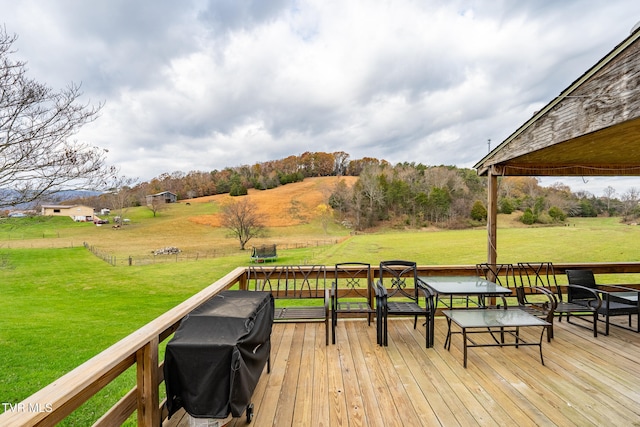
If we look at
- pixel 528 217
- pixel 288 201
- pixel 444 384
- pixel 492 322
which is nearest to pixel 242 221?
pixel 288 201

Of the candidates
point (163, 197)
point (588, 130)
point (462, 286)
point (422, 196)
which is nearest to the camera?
point (588, 130)

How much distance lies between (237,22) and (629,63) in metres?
6.94

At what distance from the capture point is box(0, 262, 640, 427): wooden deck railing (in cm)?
93

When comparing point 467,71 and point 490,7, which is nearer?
point 490,7

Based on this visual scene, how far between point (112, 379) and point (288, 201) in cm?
4260

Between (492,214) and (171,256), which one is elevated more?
(492,214)

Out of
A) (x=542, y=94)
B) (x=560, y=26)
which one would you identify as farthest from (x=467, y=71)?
(x=560, y=26)

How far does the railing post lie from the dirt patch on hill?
2779cm

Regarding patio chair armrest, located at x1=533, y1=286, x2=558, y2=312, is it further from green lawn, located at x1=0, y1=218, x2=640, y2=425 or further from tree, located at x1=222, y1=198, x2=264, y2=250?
tree, located at x1=222, y1=198, x2=264, y2=250

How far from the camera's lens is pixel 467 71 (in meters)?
8.58

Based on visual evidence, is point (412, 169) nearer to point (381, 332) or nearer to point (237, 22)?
point (237, 22)

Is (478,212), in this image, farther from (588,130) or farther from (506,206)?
(588,130)

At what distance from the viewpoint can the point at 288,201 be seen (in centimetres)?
4378

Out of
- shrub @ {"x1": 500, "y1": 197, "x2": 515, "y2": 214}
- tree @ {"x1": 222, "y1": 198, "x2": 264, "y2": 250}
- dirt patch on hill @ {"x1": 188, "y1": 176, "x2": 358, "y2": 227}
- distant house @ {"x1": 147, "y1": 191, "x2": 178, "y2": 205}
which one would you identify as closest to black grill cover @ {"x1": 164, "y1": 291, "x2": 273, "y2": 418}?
tree @ {"x1": 222, "y1": 198, "x2": 264, "y2": 250}
